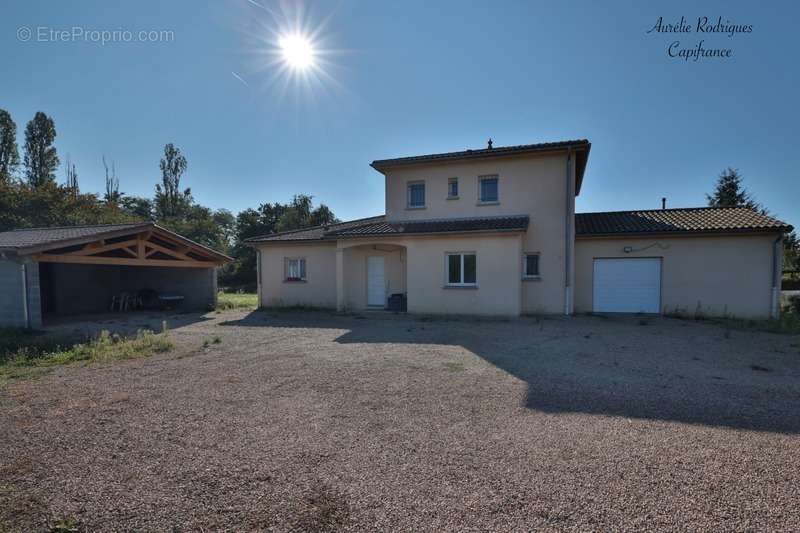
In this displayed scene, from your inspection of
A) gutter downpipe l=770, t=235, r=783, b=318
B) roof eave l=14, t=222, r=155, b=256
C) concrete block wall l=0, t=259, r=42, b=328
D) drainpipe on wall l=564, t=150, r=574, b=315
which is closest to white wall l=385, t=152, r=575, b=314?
drainpipe on wall l=564, t=150, r=574, b=315

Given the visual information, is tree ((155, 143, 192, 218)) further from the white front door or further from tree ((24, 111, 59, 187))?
the white front door

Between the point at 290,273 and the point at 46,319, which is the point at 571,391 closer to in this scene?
the point at 290,273

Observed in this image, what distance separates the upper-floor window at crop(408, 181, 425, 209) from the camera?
1652cm

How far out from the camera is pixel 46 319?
14.0 meters

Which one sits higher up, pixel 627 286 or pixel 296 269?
pixel 296 269

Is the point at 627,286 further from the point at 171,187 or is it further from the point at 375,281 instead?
the point at 171,187

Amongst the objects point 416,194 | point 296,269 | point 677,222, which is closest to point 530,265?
point 416,194

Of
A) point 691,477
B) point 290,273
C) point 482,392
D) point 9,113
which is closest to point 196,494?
point 482,392

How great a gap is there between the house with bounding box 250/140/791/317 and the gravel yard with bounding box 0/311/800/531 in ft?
21.9

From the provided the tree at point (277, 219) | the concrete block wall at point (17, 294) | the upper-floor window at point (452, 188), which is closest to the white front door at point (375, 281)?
the upper-floor window at point (452, 188)

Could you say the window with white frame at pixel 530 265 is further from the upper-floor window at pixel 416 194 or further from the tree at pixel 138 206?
the tree at pixel 138 206

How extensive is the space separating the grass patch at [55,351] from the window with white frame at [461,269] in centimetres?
935

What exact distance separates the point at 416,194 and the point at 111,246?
39.3ft

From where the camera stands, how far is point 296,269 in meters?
17.8
